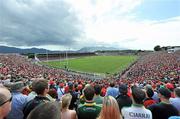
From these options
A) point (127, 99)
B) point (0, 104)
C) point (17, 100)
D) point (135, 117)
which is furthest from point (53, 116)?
point (127, 99)

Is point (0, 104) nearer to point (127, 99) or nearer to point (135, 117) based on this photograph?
point (135, 117)

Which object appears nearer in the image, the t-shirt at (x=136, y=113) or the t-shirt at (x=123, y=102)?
the t-shirt at (x=136, y=113)

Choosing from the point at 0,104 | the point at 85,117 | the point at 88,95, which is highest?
the point at 0,104

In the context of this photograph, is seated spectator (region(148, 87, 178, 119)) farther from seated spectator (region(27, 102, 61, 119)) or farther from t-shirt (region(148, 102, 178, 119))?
seated spectator (region(27, 102, 61, 119))

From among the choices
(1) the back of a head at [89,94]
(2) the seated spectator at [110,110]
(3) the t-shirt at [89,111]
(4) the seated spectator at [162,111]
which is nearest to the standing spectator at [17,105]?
(3) the t-shirt at [89,111]

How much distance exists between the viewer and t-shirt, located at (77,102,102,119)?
235 inches

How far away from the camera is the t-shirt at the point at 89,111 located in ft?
19.6

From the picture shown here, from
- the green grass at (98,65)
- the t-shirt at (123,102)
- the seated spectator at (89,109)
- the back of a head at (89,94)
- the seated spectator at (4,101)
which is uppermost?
the seated spectator at (4,101)

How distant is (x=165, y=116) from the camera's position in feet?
20.3

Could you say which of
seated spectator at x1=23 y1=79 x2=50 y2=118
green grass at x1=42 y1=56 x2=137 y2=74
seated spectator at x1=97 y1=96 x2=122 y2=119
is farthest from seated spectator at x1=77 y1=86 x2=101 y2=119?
green grass at x1=42 y1=56 x2=137 y2=74

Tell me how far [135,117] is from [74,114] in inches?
51.5

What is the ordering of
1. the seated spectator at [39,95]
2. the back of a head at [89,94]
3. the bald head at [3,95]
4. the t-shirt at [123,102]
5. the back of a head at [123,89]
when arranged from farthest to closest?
the back of a head at [123,89] < the t-shirt at [123,102] < the back of a head at [89,94] < the seated spectator at [39,95] < the bald head at [3,95]

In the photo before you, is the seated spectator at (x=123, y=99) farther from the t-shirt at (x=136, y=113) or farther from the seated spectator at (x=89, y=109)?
the t-shirt at (x=136, y=113)

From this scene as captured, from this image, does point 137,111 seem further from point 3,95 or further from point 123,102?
point 3,95
